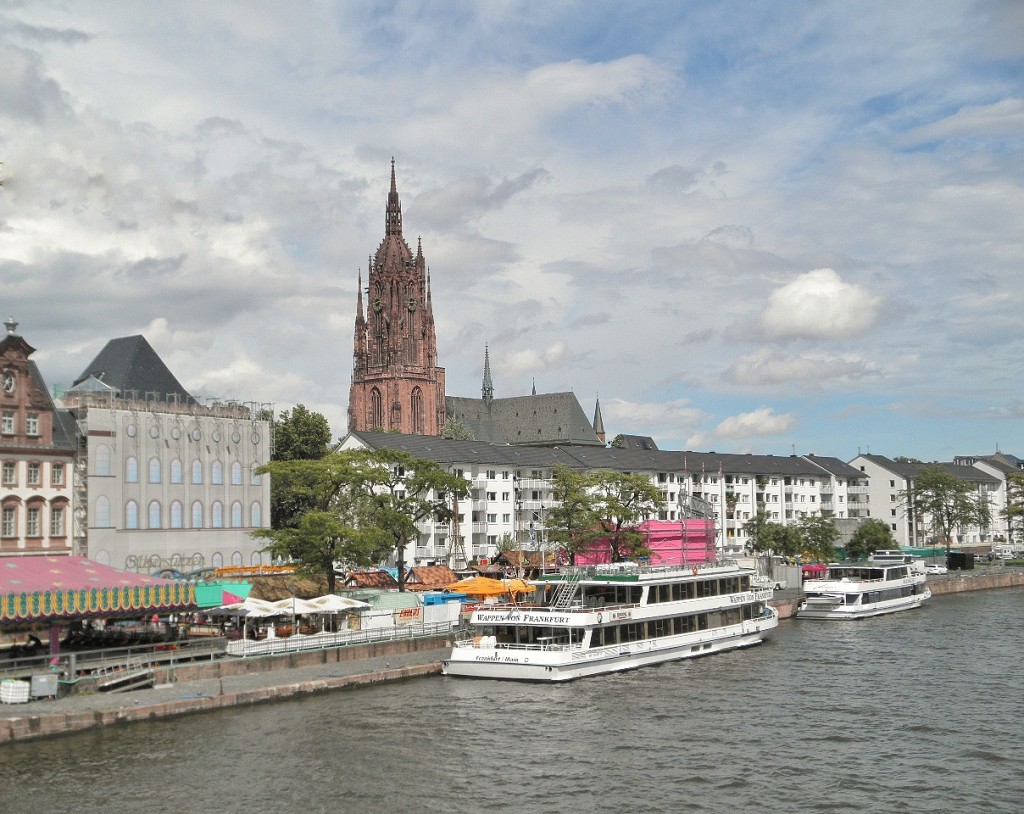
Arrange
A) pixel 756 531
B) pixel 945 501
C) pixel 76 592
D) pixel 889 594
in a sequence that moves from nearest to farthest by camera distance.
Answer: pixel 76 592 → pixel 889 594 → pixel 756 531 → pixel 945 501

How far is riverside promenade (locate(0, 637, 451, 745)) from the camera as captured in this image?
44.1 m

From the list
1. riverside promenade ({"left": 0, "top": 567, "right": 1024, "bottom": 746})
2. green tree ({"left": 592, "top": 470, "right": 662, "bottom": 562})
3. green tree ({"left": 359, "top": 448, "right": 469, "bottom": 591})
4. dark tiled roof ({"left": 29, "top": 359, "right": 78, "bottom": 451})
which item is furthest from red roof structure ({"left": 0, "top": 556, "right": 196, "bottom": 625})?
green tree ({"left": 592, "top": 470, "right": 662, "bottom": 562})

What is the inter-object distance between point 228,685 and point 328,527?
21254 millimetres

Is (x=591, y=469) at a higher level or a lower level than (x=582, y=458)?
lower

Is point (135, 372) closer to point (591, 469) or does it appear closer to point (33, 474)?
point (33, 474)

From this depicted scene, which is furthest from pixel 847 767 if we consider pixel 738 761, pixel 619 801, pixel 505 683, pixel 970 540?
pixel 970 540

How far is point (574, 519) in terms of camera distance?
101 m

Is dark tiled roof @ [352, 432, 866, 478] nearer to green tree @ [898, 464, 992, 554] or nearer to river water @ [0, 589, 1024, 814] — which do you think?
green tree @ [898, 464, 992, 554]

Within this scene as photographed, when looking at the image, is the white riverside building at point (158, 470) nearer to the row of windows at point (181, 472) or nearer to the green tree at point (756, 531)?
the row of windows at point (181, 472)

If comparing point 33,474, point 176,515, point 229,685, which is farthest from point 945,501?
point 229,685

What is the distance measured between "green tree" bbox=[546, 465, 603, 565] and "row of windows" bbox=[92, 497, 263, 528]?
26.6 meters

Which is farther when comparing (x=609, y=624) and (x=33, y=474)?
(x=33, y=474)

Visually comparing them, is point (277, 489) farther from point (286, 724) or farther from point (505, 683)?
point (286, 724)

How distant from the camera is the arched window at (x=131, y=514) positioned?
8206 centimetres
